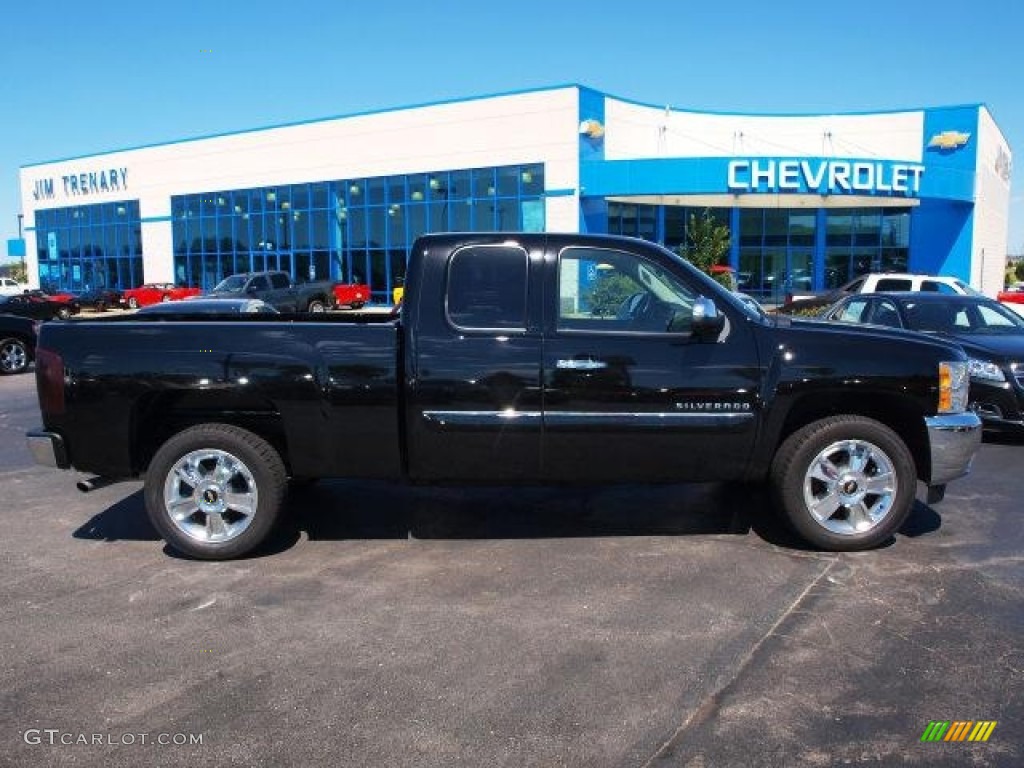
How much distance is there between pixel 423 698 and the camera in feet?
11.6

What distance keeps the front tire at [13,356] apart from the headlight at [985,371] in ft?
51.0

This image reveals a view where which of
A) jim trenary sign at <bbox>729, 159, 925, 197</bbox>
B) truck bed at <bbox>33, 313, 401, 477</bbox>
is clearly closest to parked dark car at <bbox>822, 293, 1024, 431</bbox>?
truck bed at <bbox>33, 313, 401, 477</bbox>

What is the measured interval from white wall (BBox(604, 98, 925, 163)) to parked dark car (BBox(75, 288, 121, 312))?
934 inches

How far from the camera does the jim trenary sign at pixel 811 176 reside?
29703mm

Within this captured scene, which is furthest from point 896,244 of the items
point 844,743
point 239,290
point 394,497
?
point 844,743

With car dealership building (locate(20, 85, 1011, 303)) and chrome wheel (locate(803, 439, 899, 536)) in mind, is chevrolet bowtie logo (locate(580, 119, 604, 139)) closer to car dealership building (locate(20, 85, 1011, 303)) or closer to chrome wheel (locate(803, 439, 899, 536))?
car dealership building (locate(20, 85, 1011, 303))

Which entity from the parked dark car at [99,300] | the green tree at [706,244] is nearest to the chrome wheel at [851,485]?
the green tree at [706,244]

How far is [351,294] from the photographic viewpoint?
3475 centimetres

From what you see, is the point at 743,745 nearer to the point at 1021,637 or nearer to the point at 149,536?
the point at 1021,637

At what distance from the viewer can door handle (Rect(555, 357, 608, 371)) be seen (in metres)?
4.97

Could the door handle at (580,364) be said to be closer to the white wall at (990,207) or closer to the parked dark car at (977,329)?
the parked dark car at (977,329)

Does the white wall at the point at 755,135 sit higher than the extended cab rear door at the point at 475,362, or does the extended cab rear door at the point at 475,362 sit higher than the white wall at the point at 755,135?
the white wall at the point at 755,135

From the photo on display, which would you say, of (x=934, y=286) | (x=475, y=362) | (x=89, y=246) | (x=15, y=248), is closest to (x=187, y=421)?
(x=475, y=362)

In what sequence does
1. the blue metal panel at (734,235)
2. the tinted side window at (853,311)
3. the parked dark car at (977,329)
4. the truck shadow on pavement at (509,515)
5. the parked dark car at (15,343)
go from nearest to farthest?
the truck shadow on pavement at (509,515)
the parked dark car at (977,329)
the tinted side window at (853,311)
the parked dark car at (15,343)
the blue metal panel at (734,235)
